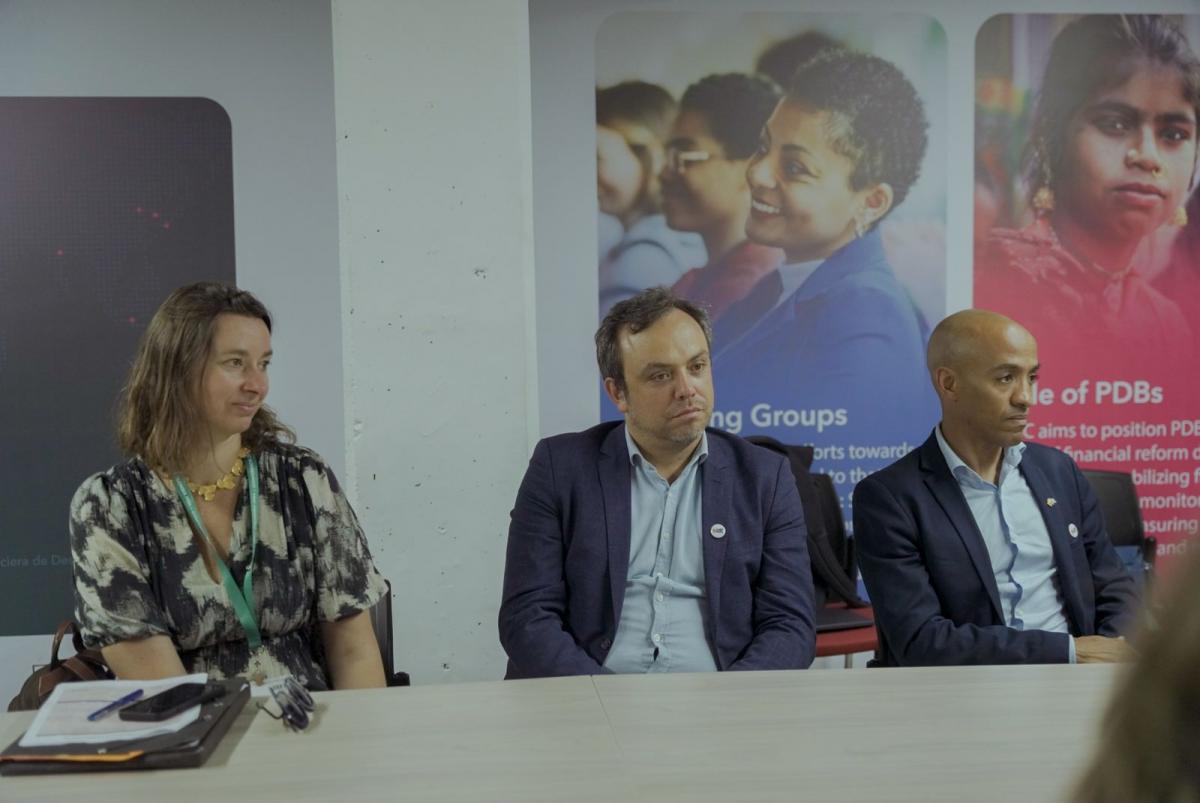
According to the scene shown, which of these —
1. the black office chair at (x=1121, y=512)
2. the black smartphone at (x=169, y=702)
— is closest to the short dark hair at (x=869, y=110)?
the black office chair at (x=1121, y=512)

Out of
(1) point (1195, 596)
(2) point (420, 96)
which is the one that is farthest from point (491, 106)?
(1) point (1195, 596)

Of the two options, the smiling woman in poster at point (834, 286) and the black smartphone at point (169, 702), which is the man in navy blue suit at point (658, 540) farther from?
the smiling woman in poster at point (834, 286)

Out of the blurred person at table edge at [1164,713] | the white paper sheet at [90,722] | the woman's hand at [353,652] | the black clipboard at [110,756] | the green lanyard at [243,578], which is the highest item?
the blurred person at table edge at [1164,713]

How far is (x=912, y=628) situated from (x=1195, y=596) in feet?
7.78

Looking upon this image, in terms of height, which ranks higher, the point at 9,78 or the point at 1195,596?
the point at 9,78

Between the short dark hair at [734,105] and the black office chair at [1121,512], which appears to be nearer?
the black office chair at [1121,512]

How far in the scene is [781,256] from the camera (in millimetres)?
4602

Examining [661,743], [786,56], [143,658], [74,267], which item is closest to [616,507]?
[661,743]

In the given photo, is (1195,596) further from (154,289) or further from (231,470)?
(154,289)

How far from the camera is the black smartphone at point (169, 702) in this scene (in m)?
1.80

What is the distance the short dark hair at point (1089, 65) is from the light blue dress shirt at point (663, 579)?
8.65ft

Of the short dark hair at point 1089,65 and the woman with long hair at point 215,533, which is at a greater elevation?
the short dark hair at point 1089,65

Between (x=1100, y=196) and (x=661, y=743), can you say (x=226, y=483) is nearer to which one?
(x=661, y=743)

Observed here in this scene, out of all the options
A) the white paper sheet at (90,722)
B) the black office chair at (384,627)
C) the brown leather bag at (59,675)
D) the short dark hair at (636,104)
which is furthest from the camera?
the short dark hair at (636,104)
